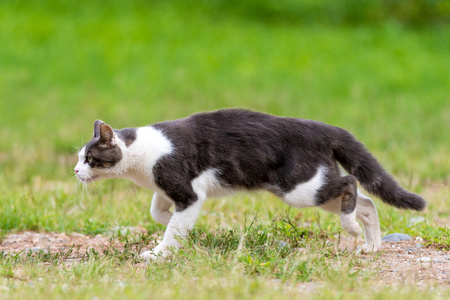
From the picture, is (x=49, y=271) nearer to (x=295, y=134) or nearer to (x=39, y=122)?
(x=295, y=134)

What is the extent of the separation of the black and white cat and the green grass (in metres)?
0.30

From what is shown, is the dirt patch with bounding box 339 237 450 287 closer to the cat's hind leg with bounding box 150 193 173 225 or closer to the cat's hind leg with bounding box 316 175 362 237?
the cat's hind leg with bounding box 316 175 362 237

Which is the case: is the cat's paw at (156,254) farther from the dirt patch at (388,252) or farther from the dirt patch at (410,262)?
the dirt patch at (410,262)

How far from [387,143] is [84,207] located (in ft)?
15.7

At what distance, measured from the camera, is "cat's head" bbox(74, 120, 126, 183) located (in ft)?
15.4

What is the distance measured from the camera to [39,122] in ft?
35.1

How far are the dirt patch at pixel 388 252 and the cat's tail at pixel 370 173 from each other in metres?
0.34

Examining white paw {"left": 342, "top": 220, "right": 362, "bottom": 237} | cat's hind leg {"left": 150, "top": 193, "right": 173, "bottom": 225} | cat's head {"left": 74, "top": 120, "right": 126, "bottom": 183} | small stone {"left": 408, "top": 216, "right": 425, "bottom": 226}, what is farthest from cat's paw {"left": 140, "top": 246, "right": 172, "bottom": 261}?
small stone {"left": 408, "top": 216, "right": 425, "bottom": 226}

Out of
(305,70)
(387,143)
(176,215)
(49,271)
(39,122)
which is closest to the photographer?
(49,271)

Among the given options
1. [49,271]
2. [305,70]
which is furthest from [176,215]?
[305,70]

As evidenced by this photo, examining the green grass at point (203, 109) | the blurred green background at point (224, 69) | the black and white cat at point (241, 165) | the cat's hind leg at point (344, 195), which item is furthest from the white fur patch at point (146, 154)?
the blurred green background at point (224, 69)

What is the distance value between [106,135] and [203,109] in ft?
21.7

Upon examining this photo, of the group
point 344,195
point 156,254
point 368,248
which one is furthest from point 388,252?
point 156,254

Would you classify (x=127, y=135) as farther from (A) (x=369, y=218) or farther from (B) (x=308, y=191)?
(A) (x=369, y=218)
